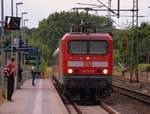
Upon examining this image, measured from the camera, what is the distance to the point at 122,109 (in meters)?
27.5

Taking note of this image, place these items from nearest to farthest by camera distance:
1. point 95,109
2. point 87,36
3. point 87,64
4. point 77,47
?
point 95,109 → point 87,64 → point 77,47 → point 87,36

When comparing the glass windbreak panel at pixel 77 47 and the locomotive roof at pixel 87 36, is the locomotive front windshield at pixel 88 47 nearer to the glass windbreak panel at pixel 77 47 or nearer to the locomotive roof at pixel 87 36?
the glass windbreak panel at pixel 77 47

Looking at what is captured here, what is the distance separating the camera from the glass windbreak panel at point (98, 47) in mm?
29844

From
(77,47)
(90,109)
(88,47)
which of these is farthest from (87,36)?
(90,109)

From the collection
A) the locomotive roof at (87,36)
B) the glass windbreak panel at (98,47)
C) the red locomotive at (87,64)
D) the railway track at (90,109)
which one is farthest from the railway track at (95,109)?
Answer: the locomotive roof at (87,36)

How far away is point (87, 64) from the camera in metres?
29.5

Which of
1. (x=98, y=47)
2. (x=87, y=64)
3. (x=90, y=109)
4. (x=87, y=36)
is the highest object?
(x=87, y=36)

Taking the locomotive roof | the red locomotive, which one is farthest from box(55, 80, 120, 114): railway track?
the locomotive roof

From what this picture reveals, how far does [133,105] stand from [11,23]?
22.8ft

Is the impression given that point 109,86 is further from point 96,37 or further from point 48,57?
point 48,57

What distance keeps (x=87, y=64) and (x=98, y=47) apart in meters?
1.04

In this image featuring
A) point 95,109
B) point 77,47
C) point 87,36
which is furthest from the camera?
point 87,36

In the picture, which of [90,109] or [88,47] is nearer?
[90,109]

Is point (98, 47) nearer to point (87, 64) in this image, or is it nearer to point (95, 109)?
point (87, 64)
